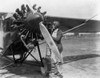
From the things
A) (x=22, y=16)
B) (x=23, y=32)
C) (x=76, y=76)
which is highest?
(x=22, y=16)

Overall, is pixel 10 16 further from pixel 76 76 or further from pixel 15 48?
pixel 76 76

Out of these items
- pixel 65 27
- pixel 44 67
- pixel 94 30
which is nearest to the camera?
pixel 44 67

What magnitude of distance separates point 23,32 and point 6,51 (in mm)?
1885

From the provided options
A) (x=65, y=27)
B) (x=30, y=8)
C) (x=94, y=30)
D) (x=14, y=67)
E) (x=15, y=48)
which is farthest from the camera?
(x=94, y=30)

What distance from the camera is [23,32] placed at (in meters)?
6.61

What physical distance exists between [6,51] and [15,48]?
594 mm

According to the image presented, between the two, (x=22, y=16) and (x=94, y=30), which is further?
(x=94, y=30)

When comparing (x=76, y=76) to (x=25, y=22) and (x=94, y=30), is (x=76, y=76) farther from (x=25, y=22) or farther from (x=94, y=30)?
(x=94, y=30)

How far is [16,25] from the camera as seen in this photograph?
21.6ft

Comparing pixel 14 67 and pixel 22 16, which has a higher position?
pixel 22 16

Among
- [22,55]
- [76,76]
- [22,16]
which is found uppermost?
[22,16]

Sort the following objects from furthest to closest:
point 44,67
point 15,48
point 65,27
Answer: point 65,27 → point 15,48 → point 44,67

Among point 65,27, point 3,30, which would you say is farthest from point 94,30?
point 3,30

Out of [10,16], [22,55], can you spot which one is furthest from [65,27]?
[10,16]
